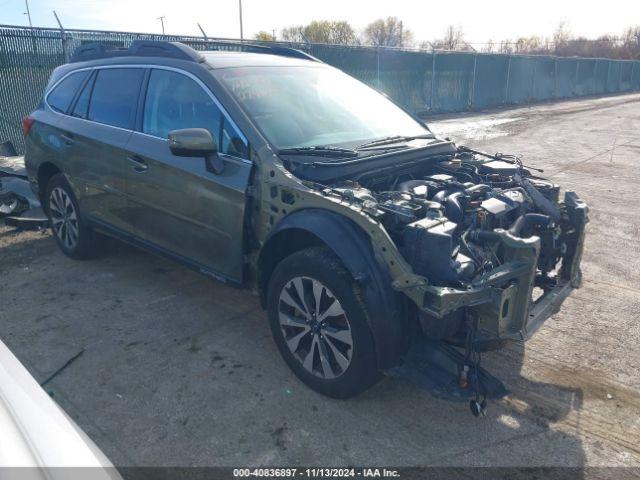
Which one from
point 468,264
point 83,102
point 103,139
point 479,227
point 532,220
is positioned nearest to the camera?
point 468,264

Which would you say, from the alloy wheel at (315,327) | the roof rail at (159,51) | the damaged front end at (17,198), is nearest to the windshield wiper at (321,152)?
the alloy wheel at (315,327)

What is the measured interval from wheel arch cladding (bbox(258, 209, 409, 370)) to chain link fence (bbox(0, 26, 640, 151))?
2577mm

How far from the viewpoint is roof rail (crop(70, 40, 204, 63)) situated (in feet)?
13.5

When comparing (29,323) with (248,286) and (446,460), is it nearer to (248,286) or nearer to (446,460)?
(248,286)

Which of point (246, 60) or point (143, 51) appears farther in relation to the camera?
point (143, 51)

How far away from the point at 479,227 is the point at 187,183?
79.1 inches

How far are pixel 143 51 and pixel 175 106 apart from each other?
776 millimetres

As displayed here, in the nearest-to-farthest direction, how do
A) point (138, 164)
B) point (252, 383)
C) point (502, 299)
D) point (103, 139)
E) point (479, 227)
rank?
point (502, 299) < point (479, 227) < point (252, 383) < point (138, 164) < point (103, 139)

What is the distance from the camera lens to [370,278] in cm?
289

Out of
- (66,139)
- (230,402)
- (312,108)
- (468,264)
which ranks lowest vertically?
(230,402)

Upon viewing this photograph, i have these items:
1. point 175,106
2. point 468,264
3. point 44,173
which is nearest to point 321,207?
point 468,264

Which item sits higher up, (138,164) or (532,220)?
(138,164)

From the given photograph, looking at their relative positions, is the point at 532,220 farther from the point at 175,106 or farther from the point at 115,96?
the point at 115,96

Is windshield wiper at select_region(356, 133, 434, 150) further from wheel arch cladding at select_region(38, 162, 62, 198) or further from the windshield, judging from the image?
wheel arch cladding at select_region(38, 162, 62, 198)
